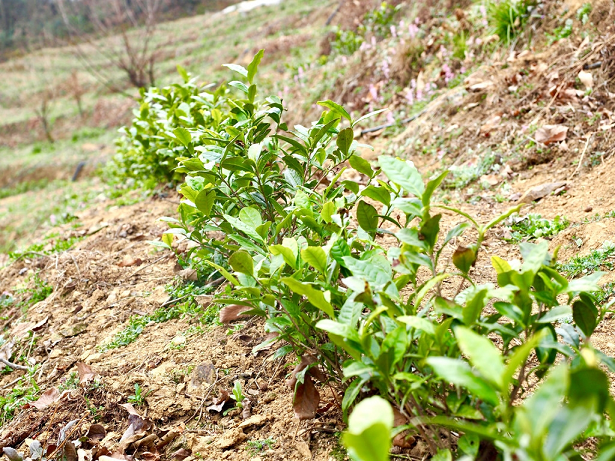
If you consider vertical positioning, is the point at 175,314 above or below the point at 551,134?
below

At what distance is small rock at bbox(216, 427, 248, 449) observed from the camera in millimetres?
1490

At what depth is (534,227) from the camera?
2566 millimetres

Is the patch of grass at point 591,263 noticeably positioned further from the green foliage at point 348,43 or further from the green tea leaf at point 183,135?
the green foliage at point 348,43

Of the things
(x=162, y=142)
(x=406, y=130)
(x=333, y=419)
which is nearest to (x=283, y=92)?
(x=406, y=130)

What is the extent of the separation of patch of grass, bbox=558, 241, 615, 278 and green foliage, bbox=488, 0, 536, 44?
285cm

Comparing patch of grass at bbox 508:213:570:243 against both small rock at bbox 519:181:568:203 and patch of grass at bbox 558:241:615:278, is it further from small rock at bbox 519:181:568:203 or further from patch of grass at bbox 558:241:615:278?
patch of grass at bbox 558:241:615:278

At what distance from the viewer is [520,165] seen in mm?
3273

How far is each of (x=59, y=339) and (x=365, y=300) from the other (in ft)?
6.53

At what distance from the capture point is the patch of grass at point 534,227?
2510mm

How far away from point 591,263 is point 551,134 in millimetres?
1435

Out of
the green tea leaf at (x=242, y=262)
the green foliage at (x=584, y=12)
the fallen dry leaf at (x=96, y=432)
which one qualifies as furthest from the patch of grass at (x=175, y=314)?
the green foliage at (x=584, y=12)

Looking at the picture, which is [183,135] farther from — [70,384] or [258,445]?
[258,445]

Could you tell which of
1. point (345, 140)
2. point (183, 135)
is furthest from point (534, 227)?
point (183, 135)

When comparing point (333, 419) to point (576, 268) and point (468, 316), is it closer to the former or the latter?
point (468, 316)
